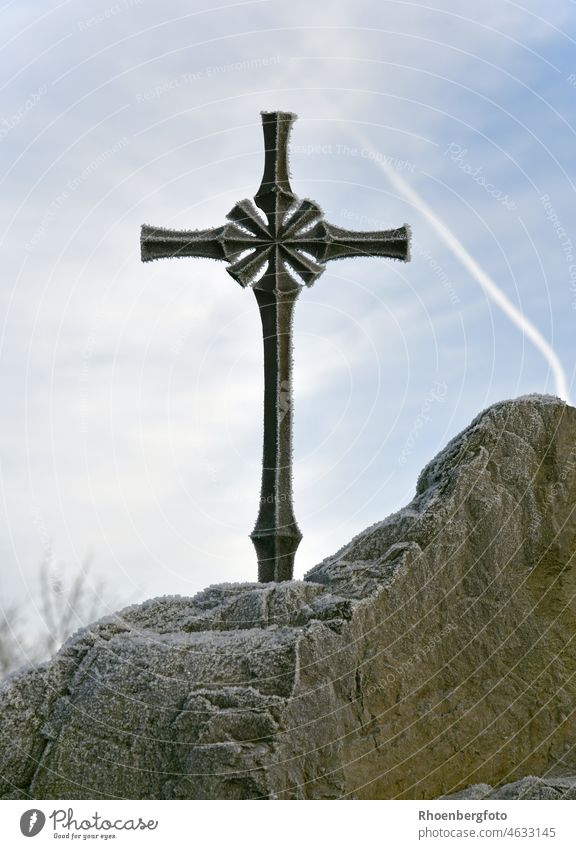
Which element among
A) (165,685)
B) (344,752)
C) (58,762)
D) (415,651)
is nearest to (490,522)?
(415,651)

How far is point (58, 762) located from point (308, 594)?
2185 mm

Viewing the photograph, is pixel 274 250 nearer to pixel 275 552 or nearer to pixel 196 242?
pixel 196 242

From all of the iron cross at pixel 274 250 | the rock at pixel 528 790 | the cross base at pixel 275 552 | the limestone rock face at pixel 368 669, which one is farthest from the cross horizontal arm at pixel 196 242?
the rock at pixel 528 790

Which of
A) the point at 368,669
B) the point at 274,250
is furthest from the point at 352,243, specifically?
the point at 368,669

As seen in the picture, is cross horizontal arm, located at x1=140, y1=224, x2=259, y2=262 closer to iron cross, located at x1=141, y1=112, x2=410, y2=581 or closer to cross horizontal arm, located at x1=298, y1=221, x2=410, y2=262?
iron cross, located at x1=141, y1=112, x2=410, y2=581

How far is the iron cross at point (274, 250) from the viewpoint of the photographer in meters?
11.7

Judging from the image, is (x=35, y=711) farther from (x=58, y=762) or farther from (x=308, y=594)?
(x=308, y=594)

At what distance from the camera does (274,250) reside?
11938mm

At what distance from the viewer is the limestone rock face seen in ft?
25.4

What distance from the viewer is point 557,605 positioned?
29.6 ft
